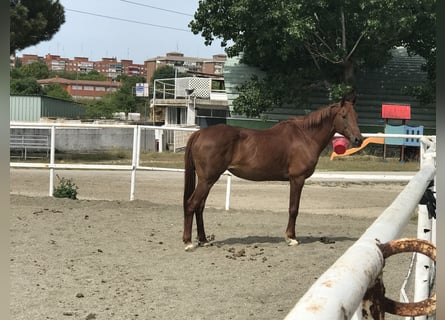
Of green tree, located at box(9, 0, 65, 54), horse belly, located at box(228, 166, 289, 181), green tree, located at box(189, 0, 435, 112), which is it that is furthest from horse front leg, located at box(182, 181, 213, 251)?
green tree, located at box(189, 0, 435, 112)

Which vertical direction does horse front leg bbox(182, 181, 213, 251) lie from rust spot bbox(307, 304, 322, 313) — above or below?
below

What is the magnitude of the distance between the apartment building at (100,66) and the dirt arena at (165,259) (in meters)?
134

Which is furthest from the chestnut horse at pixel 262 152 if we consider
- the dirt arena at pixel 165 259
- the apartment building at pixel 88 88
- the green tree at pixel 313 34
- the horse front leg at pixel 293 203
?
the apartment building at pixel 88 88

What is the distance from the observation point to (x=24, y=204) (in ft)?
26.5

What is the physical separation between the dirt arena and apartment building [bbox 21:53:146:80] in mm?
134113

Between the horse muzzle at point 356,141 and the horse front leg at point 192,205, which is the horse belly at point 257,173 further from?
Answer: the horse muzzle at point 356,141

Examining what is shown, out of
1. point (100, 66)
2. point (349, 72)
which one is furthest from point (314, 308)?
point (100, 66)

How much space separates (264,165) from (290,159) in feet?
1.08

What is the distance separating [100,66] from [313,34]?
5570 inches

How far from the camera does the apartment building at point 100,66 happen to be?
461 feet

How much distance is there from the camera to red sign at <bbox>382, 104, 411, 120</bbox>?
779 inches

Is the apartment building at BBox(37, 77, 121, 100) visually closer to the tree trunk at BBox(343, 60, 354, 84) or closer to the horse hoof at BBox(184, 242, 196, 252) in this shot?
the tree trunk at BBox(343, 60, 354, 84)

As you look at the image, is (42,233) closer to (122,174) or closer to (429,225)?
(429,225)

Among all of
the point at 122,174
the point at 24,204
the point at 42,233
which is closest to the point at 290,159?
the point at 42,233
